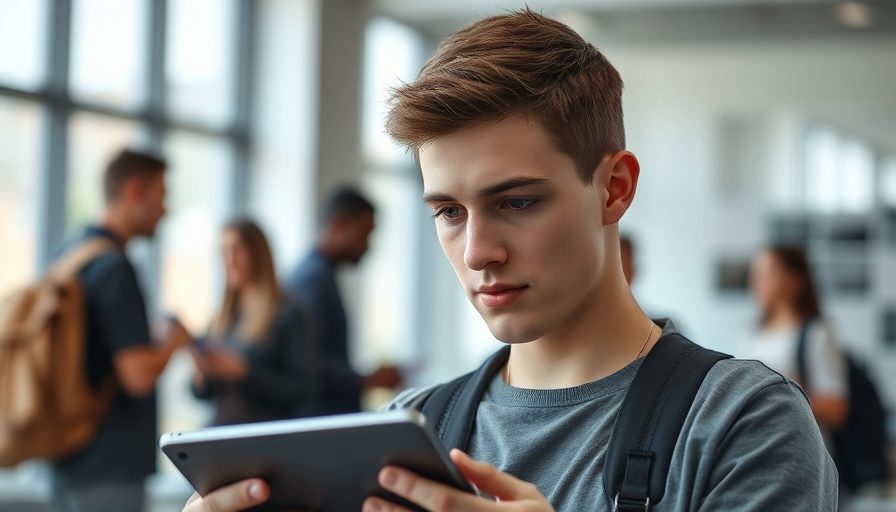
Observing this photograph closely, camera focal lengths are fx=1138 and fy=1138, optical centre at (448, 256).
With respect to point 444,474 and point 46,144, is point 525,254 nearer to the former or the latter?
point 444,474

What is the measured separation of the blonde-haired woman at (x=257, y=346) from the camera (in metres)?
4.14

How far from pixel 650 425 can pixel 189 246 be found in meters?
5.27

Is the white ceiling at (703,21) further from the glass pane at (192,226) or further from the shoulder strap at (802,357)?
the shoulder strap at (802,357)

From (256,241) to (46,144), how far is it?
4.50 feet

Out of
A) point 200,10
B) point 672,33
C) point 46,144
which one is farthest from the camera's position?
point 672,33

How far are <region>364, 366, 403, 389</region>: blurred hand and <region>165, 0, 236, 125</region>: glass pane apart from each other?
2088 mm

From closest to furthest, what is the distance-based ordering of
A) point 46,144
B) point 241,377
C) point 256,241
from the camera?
point 241,377 → point 256,241 → point 46,144

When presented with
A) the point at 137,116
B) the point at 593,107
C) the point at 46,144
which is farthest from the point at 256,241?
the point at 593,107

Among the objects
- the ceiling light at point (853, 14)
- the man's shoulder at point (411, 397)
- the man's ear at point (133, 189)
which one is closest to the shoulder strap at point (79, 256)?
the man's ear at point (133, 189)

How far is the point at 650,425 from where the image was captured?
118 centimetres

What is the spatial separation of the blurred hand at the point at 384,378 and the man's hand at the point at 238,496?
11.9ft

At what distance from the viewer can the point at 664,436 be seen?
117cm

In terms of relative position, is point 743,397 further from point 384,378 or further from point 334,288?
point 384,378

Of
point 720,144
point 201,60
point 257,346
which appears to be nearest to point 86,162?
point 201,60
